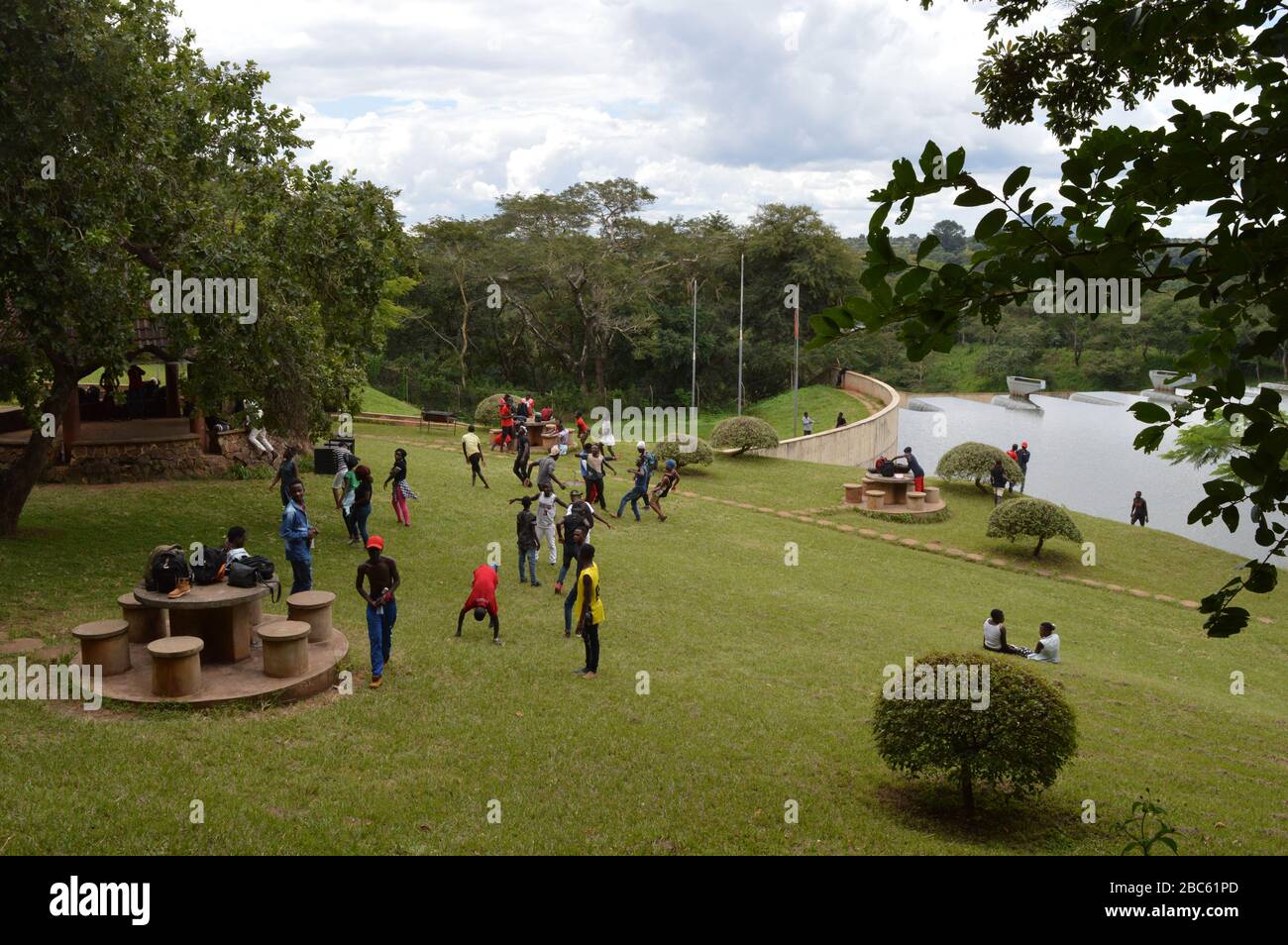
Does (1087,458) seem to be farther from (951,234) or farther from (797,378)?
(951,234)

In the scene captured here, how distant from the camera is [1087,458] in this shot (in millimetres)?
36219

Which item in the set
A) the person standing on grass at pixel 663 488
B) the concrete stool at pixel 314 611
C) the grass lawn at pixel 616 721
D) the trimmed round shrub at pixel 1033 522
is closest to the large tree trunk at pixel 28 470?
the grass lawn at pixel 616 721

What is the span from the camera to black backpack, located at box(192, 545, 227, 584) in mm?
9969

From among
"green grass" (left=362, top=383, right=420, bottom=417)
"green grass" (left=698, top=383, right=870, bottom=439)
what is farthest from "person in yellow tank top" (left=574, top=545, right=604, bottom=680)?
"green grass" (left=698, top=383, right=870, bottom=439)

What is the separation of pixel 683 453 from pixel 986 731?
20.2 m

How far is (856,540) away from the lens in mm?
22359

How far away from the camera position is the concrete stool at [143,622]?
10.2m

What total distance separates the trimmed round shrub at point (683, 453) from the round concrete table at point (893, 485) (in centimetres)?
489

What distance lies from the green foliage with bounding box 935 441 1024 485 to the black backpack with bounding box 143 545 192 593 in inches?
→ 880

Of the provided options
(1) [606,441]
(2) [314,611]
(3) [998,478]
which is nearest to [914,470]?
(3) [998,478]

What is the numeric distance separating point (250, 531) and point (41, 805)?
9.80m

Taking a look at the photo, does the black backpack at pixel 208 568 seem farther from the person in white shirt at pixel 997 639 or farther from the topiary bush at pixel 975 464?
the topiary bush at pixel 975 464

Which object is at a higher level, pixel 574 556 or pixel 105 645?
pixel 574 556
